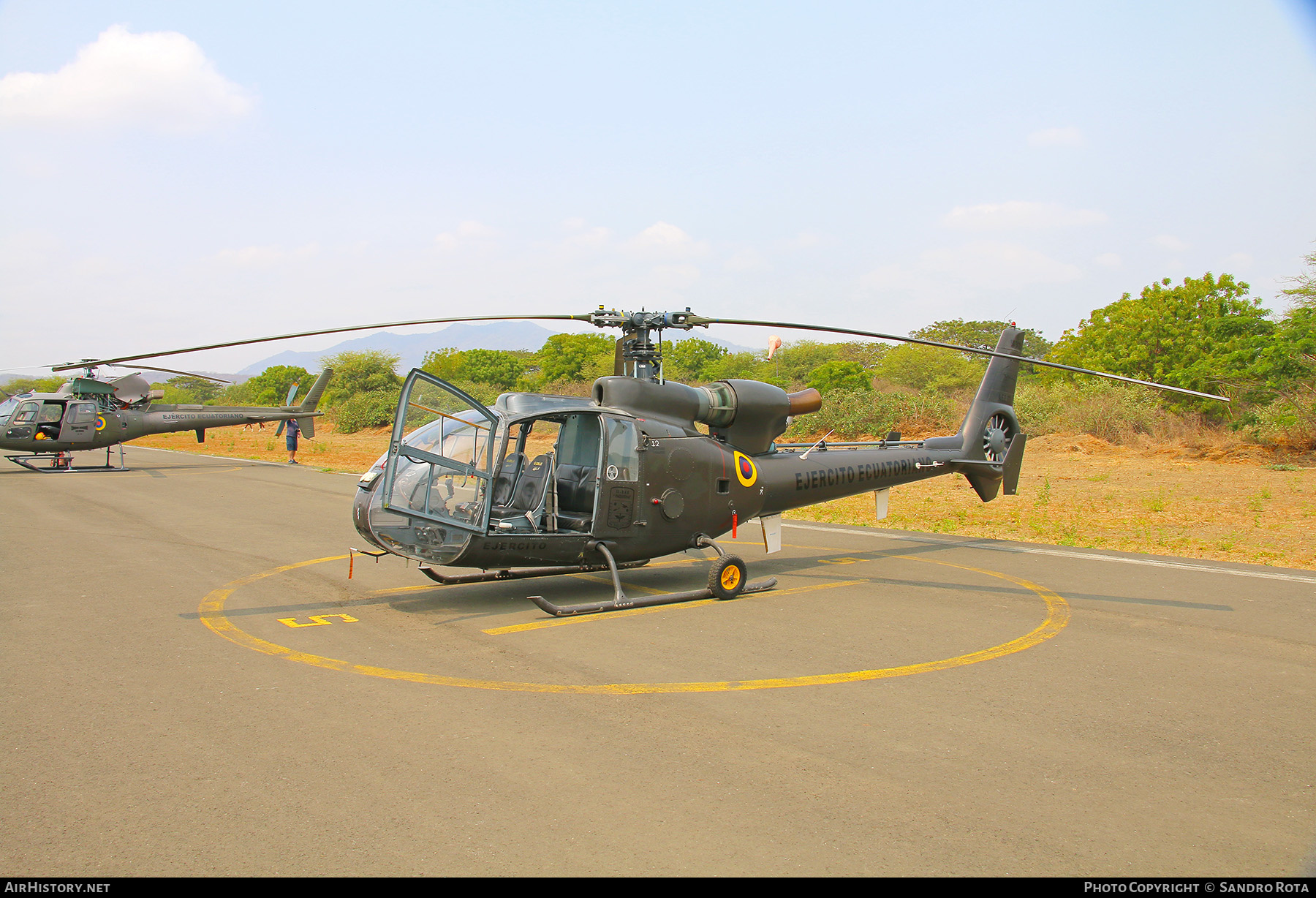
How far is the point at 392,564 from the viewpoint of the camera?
10758mm


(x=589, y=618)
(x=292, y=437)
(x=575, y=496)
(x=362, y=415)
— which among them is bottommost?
(x=589, y=618)

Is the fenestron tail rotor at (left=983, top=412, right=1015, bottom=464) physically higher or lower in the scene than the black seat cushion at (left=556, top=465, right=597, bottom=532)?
higher

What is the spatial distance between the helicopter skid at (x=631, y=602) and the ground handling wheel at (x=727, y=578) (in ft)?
0.27

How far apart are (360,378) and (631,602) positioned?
208 feet

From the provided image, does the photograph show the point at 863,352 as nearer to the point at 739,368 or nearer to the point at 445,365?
the point at 739,368

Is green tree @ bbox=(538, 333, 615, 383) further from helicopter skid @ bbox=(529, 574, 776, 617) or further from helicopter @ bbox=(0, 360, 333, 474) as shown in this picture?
helicopter skid @ bbox=(529, 574, 776, 617)

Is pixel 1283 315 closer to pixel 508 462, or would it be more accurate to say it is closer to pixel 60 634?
pixel 508 462

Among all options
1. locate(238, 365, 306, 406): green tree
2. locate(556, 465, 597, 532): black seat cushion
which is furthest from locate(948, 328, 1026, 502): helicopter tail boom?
locate(238, 365, 306, 406): green tree

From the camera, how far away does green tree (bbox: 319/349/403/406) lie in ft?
213

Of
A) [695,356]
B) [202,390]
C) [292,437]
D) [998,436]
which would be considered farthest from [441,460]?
[202,390]

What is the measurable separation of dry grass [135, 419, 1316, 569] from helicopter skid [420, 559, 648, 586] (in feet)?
26.3

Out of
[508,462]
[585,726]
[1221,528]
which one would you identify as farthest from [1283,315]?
[585,726]

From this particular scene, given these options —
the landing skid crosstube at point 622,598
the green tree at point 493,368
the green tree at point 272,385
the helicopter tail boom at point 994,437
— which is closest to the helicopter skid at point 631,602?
the landing skid crosstube at point 622,598

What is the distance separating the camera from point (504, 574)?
923cm
